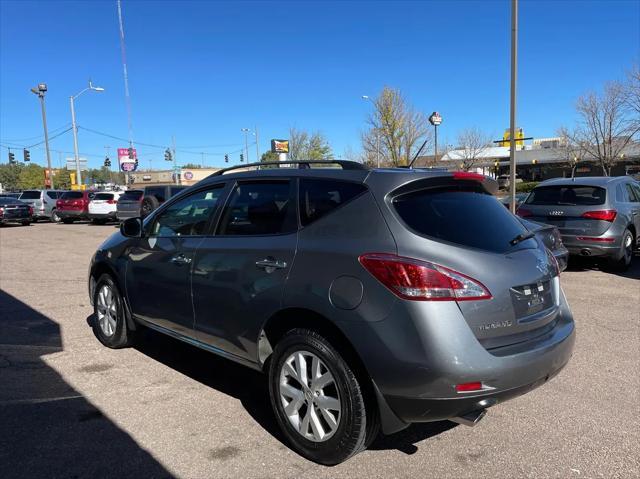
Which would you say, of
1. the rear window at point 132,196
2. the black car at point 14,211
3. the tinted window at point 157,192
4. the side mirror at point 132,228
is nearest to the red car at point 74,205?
the black car at point 14,211

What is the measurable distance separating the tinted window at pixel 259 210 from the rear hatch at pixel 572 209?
22.2 feet

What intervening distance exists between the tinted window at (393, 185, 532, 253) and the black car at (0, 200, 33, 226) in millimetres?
26172

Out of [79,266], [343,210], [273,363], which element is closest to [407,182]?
[343,210]

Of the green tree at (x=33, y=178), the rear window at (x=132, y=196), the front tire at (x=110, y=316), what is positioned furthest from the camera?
the green tree at (x=33, y=178)

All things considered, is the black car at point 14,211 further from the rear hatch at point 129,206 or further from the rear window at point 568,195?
the rear window at point 568,195

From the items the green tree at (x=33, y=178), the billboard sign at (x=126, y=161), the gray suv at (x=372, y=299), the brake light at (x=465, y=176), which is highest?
the green tree at (x=33, y=178)

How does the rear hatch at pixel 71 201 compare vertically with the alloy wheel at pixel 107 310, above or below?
above

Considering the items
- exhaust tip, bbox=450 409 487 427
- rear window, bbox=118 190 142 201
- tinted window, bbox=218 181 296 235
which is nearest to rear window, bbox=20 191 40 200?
rear window, bbox=118 190 142 201

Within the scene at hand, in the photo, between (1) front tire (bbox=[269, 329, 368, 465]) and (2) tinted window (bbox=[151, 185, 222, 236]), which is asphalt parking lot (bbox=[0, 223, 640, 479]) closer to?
(1) front tire (bbox=[269, 329, 368, 465])

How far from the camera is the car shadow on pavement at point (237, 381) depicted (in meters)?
3.37

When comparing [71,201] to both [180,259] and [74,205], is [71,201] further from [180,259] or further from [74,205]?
[180,259]

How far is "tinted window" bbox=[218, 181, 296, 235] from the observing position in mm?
3453

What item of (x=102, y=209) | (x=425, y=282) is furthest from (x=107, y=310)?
(x=102, y=209)

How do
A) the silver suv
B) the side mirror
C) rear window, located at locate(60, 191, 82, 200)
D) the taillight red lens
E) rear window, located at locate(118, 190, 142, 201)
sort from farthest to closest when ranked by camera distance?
the silver suv < rear window, located at locate(60, 191, 82, 200) < rear window, located at locate(118, 190, 142, 201) < the side mirror < the taillight red lens
